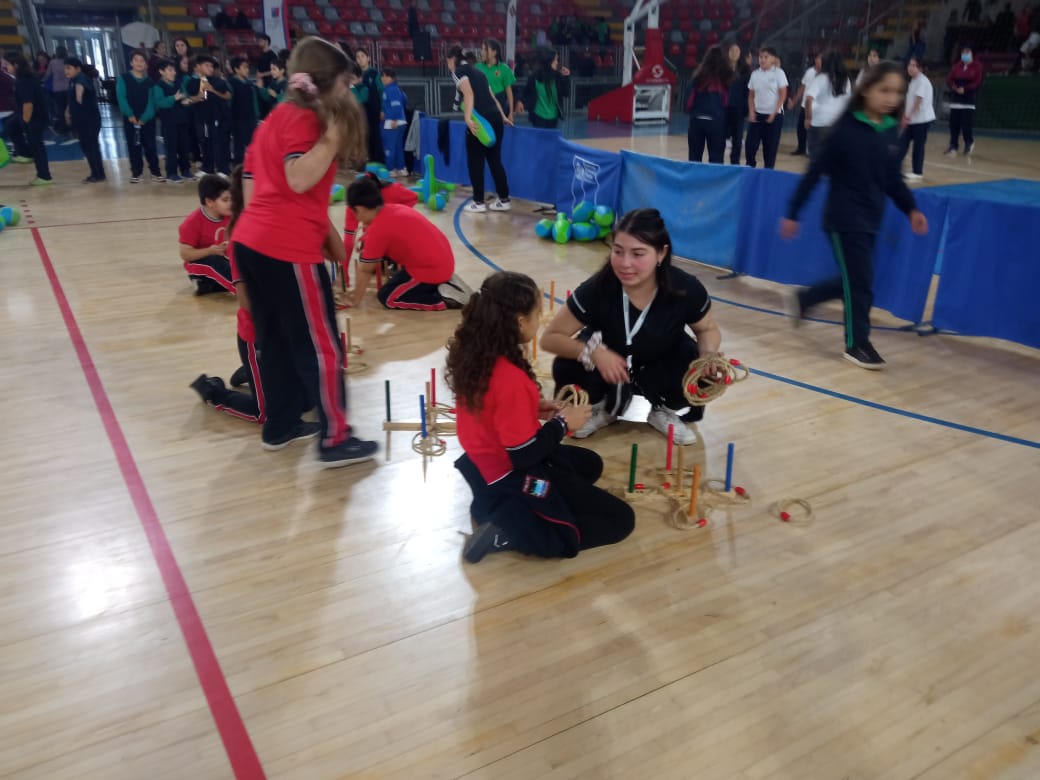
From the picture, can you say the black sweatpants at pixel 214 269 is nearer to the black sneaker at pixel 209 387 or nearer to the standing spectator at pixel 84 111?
the black sneaker at pixel 209 387

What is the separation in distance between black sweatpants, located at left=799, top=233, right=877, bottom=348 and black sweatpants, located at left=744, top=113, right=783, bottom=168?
15.2 feet

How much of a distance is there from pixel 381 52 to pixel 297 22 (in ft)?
6.33

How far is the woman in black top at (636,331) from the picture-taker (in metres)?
3.13

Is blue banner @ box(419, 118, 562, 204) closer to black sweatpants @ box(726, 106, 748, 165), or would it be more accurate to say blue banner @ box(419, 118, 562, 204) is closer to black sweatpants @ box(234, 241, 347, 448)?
black sweatpants @ box(726, 106, 748, 165)

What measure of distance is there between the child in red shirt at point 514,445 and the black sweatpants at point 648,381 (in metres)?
0.72

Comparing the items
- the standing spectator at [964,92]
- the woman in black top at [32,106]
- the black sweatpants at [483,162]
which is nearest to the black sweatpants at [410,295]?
the black sweatpants at [483,162]

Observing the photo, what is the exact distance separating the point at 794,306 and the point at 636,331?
245 cm

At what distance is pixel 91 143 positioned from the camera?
1000cm

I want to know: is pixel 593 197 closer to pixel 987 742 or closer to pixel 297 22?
pixel 987 742

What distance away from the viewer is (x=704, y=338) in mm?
3404

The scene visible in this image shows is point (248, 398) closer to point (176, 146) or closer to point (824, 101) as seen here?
point (824, 101)

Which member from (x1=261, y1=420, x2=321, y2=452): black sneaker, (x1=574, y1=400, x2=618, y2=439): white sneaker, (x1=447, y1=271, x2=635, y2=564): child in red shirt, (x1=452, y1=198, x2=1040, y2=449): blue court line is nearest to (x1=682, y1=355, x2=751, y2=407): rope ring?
(x1=574, y1=400, x2=618, y2=439): white sneaker

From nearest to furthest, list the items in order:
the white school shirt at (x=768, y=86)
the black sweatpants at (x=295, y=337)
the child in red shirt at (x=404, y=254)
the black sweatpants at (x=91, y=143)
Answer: the black sweatpants at (x=295, y=337), the child in red shirt at (x=404, y=254), the white school shirt at (x=768, y=86), the black sweatpants at (x=91, y=143)

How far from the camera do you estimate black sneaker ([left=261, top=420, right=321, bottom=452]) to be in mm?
3471
